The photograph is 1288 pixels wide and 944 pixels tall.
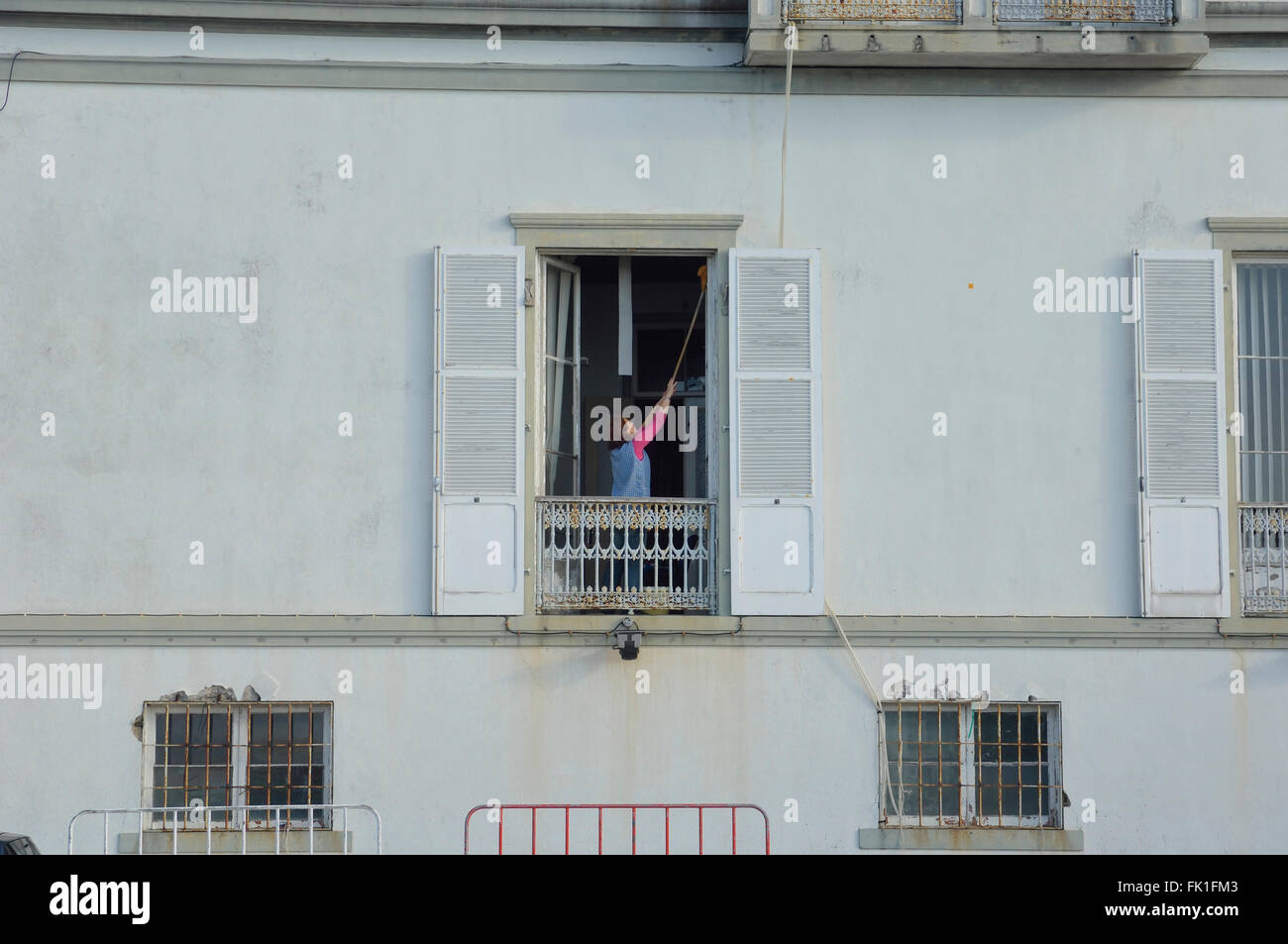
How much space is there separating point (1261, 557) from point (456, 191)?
5.76 meters

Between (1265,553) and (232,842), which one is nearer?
(232,842)

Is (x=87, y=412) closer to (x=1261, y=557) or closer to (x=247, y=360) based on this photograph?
(x=247, y=360)

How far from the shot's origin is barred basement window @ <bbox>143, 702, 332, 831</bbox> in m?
10.1

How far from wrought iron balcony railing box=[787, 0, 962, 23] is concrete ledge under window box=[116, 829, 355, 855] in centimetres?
603

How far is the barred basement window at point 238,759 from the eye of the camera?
33.2 ft

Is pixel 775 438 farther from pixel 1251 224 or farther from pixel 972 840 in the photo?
pixel 1251 224

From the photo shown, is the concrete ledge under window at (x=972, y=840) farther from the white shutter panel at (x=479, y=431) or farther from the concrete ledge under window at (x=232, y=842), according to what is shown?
the concrete ledge under window at (x=232, y=842)

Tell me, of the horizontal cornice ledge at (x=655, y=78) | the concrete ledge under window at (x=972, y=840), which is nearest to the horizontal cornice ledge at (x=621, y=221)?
the horizontal cornice ledge at (x=655, y=78)

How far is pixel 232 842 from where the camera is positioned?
9.96m

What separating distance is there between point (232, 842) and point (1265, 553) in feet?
22.5

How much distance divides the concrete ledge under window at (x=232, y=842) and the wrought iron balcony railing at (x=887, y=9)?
6.03 metres

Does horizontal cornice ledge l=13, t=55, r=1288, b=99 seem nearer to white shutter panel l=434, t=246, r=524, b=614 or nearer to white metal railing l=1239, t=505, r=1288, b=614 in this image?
white shutter panel l=434, t=246, r=524, b=614

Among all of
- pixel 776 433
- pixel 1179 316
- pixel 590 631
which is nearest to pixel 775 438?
pixel 776 433

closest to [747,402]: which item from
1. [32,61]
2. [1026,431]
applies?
[1026,431]
